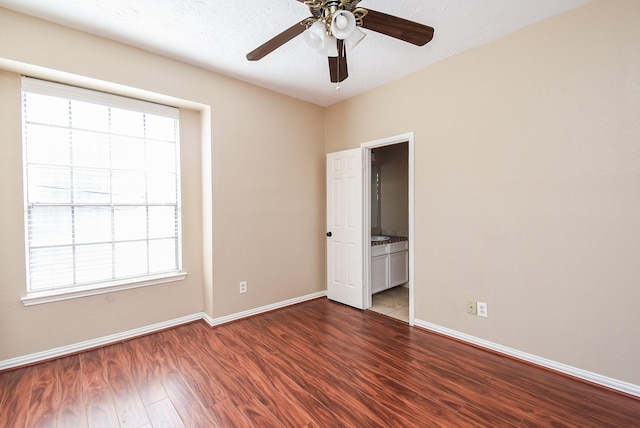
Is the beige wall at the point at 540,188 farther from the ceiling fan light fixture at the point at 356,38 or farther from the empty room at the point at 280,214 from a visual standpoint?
the ceiling fan light fixture at the point at 356,38

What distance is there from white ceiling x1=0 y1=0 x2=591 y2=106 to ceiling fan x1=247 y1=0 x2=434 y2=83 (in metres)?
0.46

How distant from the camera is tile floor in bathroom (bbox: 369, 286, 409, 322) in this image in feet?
11.0

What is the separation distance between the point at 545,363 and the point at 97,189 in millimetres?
4165

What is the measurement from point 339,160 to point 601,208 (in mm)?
2586

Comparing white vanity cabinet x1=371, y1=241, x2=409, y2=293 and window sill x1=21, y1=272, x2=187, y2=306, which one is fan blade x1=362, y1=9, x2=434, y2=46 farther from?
window sill x1=21, y1=272, x2=187, y2=306

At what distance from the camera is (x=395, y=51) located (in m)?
2.57

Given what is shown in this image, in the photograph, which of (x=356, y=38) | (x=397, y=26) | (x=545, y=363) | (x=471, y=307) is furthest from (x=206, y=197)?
(x=545, y=363)

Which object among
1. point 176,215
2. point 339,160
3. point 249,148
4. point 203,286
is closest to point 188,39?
point 249,148

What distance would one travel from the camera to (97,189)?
262 centimetres

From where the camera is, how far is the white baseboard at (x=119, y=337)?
7.42ft

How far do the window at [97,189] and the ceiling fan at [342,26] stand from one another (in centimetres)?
188

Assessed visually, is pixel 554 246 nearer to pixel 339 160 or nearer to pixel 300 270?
pixel 339 160

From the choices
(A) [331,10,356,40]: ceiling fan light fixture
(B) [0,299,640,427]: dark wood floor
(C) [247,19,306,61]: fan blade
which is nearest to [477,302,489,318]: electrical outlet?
(B) [0,299,640,427]: dark wood floor

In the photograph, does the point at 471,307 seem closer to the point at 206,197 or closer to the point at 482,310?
the point at 482,310
